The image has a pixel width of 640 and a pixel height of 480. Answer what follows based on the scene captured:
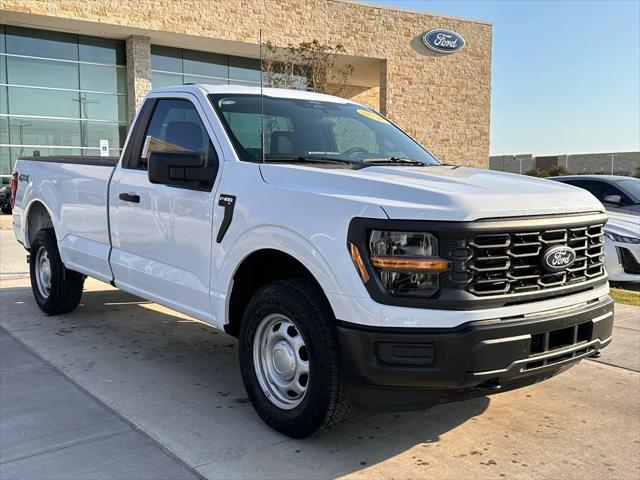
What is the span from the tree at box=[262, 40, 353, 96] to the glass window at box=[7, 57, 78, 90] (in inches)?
309

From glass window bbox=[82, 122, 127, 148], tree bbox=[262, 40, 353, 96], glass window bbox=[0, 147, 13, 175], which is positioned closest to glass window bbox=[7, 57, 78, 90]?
glass window bbox=[82, 122, 127, 148]

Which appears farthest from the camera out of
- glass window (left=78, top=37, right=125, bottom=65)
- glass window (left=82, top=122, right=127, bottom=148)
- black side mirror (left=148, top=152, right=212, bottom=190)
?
glass window (left=82, top=122, right=127, bottom=148)

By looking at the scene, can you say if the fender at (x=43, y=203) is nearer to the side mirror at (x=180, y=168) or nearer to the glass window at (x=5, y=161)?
the side mirror at (x=180, y=168)

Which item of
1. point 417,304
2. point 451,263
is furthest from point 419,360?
point 451,263

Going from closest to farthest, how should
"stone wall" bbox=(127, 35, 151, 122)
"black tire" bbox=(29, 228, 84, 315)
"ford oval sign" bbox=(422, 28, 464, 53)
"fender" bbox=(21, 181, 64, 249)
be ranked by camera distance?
"fender" bbox=(21, 181, 64, 249) → "black tire" bbox=(29, 228, 84, 315) → "stone wall" bbox=(127, 35, 151, 122) → "ford oval sign" bbox=(422, 28, 464, 53)

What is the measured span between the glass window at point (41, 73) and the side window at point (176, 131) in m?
21.3

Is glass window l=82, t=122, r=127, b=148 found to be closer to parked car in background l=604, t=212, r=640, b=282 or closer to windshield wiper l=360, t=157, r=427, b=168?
parked car in background l=604, t=212, r=640, b=282

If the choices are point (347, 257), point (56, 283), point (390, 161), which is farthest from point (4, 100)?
point (347, 257)

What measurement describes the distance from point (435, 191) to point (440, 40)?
29592mm

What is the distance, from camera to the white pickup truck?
3010mm

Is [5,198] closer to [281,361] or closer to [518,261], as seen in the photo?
[281,361]

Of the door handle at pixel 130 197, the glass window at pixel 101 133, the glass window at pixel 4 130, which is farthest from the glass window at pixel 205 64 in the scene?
the door handle at pixel 130 197

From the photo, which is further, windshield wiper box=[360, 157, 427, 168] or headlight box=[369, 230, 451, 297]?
windshield wiper box=[360, 157, 427, 168]

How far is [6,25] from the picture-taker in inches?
904
